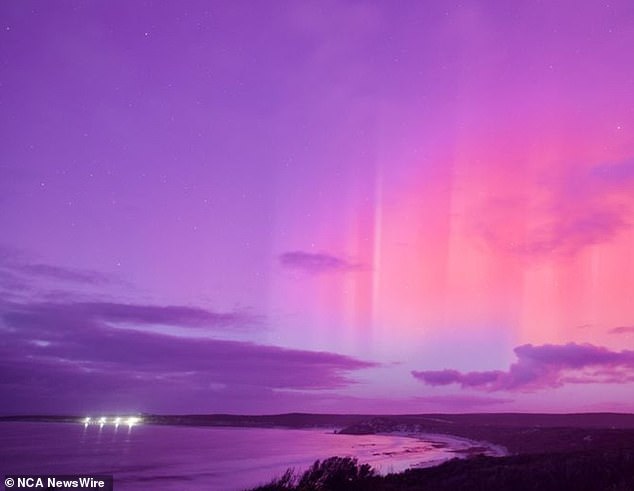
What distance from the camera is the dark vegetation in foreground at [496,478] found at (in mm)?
32438

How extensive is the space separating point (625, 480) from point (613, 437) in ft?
172

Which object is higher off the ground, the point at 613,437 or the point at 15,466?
the point at 613,437

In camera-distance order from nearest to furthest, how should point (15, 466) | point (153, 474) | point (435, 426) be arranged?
point (153, 474) < point (15, 466) < point (435, 426)

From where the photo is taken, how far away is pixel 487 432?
141250mm

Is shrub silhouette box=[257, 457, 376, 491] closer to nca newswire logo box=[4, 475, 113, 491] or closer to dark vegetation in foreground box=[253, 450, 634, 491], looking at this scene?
Result: dark vegetation in foreground box=[253, 450, 634, 491]

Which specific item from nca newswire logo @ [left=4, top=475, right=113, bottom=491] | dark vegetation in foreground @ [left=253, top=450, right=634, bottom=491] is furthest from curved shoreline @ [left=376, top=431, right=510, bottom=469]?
nca newswire logo @ [left=4, top=475, right=113, bottom=491]

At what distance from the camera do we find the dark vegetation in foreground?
3244 centimetres

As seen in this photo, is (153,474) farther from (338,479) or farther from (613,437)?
(613,437)

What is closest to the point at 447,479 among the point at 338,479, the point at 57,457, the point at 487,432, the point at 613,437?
the point at 338,479

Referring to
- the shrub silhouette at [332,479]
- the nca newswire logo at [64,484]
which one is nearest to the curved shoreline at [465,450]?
the shrub silhouette at [332,479]

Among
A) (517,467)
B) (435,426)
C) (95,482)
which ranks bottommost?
(435,426)

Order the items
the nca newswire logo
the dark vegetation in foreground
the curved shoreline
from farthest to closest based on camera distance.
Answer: the curved shoreline, the nca newswire logo, the dark vegetation in foreground

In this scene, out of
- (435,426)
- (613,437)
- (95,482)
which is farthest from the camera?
(435,426)

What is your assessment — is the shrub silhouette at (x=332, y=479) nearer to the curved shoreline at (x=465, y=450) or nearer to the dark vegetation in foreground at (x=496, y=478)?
the dark vegetation in foreground at (x=496, y=478)
